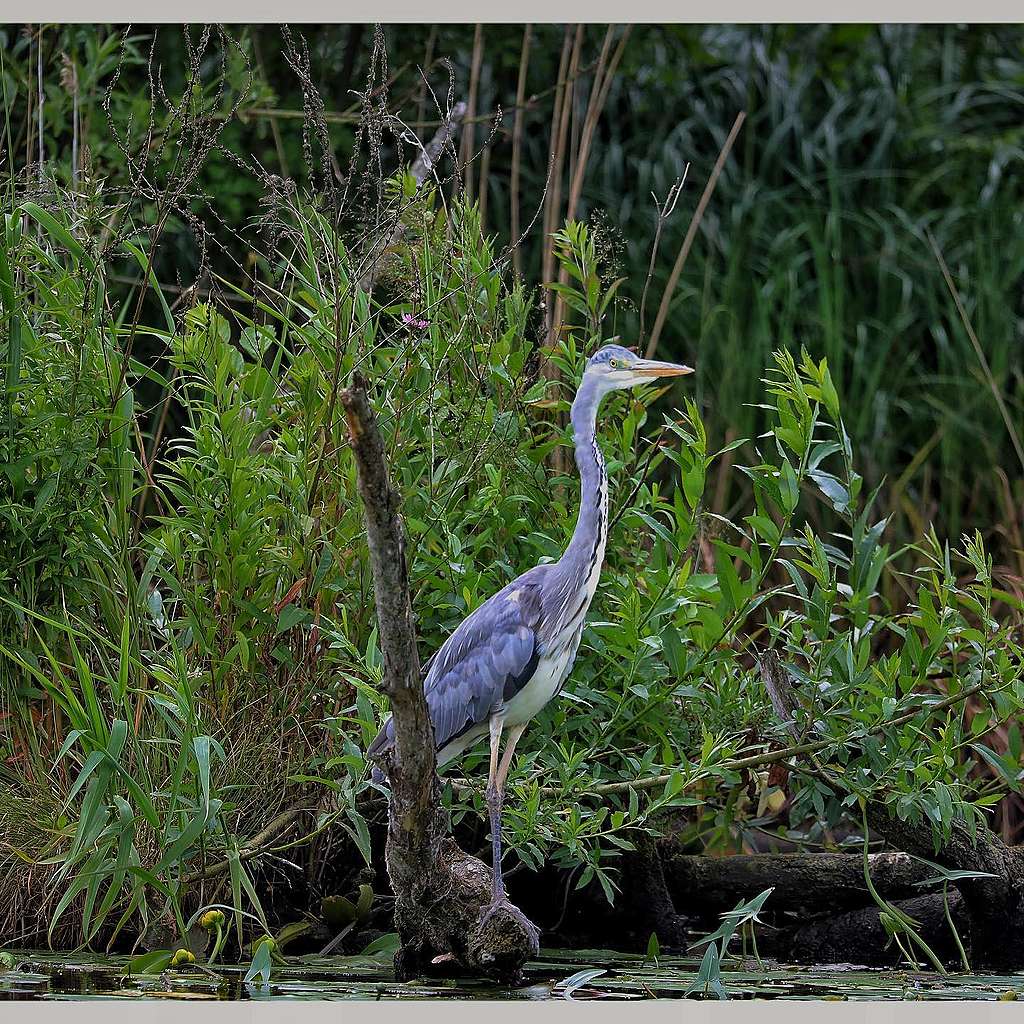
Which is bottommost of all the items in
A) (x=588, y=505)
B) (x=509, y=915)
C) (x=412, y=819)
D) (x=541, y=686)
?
(x=509, y=915)

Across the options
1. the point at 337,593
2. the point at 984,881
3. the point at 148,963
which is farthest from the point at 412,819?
the point at 984,881

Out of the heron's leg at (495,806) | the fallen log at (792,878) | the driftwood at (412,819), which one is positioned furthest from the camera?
the fallen log at (792,878)

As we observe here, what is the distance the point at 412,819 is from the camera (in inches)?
126

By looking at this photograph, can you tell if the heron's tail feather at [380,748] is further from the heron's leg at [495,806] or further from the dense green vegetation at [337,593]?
the heron's leg at [495,806]

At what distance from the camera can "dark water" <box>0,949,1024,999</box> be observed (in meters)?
3.17

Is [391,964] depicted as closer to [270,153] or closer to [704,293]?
[704,293]

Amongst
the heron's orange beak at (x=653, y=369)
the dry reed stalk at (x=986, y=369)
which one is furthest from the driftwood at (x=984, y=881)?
the dry reed stalk at (x=986, y=369)

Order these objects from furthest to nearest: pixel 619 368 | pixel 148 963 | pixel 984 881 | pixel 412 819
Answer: pixel 984 881 → pixel 619 368 → pixel 148 963 → pixel 412 819

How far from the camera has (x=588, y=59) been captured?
768 centimetres

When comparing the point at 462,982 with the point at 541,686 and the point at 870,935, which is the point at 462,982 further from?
the point at 870,935

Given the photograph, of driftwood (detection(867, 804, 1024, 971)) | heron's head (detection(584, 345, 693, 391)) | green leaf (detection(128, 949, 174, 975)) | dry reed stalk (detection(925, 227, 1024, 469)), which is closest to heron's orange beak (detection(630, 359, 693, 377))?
heron's head (detection(584, 345, 693, 391))

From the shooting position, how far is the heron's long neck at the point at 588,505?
3637mm

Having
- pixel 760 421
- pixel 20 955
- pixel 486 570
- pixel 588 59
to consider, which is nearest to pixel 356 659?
pixel 486 570

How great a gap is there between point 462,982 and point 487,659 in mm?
779
